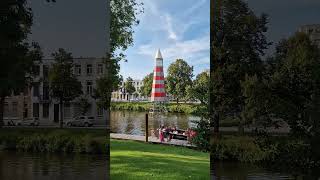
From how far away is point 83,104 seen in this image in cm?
609

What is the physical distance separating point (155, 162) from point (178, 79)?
1.18 meters

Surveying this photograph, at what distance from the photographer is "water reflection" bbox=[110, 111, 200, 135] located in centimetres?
618

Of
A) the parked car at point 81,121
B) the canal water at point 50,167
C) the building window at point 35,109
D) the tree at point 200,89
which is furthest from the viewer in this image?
the tree at point 200,89

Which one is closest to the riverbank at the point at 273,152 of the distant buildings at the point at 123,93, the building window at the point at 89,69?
the distant buildings at the point at 123,93

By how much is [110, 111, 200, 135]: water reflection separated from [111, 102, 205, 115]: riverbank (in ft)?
0.19

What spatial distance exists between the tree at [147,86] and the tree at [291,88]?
4.27ft

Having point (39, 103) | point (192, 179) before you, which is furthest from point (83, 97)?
point (192, 179)

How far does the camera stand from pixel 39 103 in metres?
6.04

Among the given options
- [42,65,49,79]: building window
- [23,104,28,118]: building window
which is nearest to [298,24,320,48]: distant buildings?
[42,65,49,79]: building window

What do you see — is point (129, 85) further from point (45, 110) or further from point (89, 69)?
point (45, 110)

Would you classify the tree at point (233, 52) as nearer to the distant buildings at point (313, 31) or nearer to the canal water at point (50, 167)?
the distant buildings at point (313, 31)

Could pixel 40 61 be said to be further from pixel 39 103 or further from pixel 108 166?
pixel 108 166

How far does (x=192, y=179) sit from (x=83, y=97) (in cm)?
182

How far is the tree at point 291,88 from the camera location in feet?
19.5
